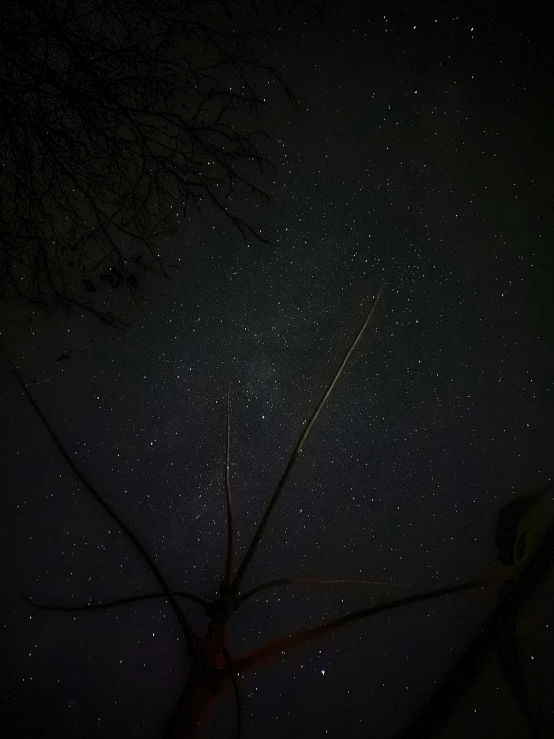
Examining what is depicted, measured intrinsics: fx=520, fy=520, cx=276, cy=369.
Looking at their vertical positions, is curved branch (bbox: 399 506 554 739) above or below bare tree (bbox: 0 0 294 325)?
below

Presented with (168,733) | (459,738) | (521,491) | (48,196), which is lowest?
(459,738)

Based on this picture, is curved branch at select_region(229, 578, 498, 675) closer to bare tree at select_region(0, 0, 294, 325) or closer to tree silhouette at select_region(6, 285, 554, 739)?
tree silhouette at select_region(6, 285, 554, 739)

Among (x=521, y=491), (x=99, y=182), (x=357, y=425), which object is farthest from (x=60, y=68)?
(x=521, y=491)

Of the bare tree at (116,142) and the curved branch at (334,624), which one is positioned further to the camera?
the bare tree at (116,142)

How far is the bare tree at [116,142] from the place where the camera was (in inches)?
58.6

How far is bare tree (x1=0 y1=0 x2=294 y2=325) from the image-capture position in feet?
4.89

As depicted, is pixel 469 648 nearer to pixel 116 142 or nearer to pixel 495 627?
pixel 495 627

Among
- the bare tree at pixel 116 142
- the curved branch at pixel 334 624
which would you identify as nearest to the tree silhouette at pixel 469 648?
the curved branch at pixel 334 624

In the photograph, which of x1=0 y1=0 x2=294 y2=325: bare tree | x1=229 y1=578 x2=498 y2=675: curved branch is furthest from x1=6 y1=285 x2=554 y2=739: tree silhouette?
x1=0 y1=0 x2=294 y2=325: bare tree

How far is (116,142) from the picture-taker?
62.2 inches

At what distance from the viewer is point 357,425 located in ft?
6.31

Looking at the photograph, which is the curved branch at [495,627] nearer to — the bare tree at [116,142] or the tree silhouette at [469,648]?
the tree silhouette at [469,648]

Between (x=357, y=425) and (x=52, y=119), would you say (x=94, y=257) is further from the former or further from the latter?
(x=357, y=425)

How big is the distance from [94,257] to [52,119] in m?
0.44
